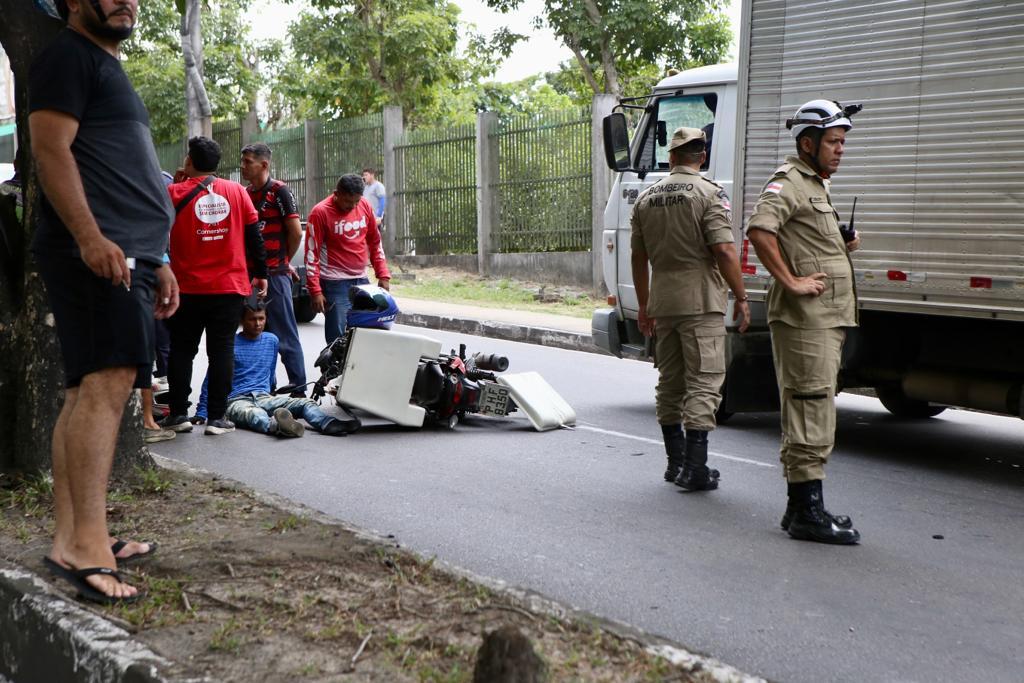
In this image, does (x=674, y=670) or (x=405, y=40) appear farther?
(x=405, y=40)

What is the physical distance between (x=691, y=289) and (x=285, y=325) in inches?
145

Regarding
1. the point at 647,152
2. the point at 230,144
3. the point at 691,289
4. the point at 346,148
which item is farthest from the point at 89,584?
the point at 230,144

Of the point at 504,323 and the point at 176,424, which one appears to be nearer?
the point at 176,424

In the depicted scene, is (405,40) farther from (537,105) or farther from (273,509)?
(273,509)

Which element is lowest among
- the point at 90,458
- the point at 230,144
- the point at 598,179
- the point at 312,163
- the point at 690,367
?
the point at 690,367

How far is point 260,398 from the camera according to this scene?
28.1 ft

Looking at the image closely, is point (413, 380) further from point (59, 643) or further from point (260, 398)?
point (59, 643)

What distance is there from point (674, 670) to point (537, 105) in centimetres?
3628

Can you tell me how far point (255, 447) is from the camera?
7.66 metres

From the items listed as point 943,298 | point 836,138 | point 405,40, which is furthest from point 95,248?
point 405,40

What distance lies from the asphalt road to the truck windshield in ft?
6.17

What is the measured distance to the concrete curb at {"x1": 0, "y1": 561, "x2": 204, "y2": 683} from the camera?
339 centimetres

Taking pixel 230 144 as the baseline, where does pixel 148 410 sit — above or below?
below

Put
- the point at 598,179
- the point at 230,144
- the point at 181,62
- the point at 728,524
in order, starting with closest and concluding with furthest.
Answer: the point at 728,524, the point at 598,179, the point at 230,144, the point at 181,62
